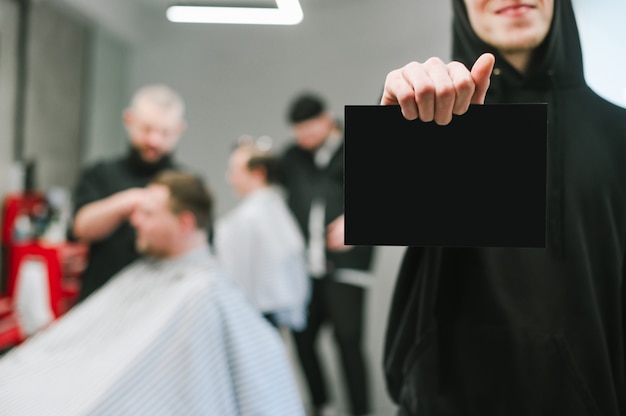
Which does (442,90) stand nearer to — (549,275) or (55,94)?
(549,275)

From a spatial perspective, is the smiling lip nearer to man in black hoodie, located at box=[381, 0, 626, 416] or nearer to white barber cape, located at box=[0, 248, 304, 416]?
man in black hoodie, located at box=[381, 0, 626, 416]

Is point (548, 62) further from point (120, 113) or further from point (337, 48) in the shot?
point (120, 113)

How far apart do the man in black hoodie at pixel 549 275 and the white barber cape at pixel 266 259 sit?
2270mm

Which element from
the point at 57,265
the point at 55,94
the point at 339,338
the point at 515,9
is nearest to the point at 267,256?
the point at 339,338

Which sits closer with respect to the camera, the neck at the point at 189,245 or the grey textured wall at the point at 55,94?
the neck at the point at 189,245

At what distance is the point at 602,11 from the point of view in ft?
3.13

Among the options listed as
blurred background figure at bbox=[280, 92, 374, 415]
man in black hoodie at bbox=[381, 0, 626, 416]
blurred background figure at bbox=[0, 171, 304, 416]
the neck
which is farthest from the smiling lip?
blurred background figure at bbox=[280, 92, 374, 415]

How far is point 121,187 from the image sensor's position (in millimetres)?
2389

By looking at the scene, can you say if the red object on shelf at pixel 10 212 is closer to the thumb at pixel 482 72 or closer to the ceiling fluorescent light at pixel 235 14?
the ceiling fluorescent light at pixel 235 14

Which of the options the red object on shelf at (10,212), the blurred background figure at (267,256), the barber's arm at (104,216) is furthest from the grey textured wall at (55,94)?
the barber's arm at (104,216)

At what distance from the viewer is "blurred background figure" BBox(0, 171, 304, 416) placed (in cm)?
141

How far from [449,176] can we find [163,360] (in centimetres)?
117

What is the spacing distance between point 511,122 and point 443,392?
0.53 m

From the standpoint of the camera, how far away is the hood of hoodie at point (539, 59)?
34.4 inches
